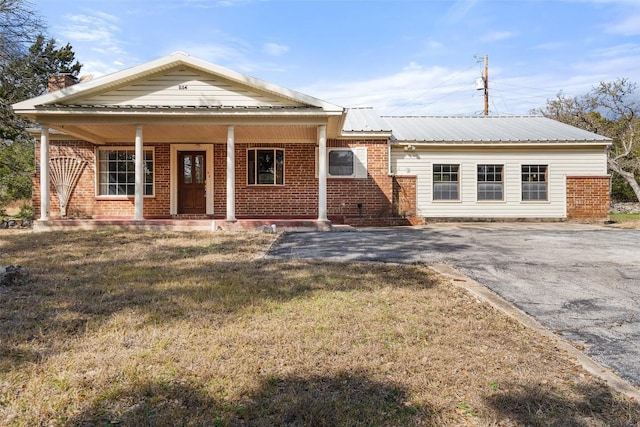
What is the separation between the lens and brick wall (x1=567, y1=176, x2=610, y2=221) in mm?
14758

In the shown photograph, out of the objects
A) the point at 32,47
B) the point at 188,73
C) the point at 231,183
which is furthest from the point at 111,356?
the point at 32,47

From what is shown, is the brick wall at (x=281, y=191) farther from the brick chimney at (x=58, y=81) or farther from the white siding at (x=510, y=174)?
the white siding at (x=510, y=174)

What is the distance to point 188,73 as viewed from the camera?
1102 centimetres

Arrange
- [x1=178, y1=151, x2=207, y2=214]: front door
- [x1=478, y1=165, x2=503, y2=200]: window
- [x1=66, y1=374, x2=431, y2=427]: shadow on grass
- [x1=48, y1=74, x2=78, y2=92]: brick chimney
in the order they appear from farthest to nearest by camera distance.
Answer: [x1=478, y1=165, x2=503, y2=200]: window
[x1=178, y1=151, x2=207, y2=214]: front door
[x1=48, y1=74, x2=78, y2=92]: brick chimney
[x1=66, y1=374, x2=431, y2=427]: shadow on grass

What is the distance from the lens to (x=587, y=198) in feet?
48.6

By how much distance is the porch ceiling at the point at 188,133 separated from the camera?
11336mm

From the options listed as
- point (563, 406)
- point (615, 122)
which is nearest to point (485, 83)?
point (615, 122)

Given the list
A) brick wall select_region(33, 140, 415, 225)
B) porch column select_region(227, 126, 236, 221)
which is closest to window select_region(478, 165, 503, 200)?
brick wall select_region(33, 140, 415, 225)

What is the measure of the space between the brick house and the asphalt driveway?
310 cm

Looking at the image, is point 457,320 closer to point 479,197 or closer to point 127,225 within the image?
point 127,225

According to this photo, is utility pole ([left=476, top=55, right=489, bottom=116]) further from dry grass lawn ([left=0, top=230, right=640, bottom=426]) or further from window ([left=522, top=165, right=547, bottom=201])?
dry grass lawn ([left=0, top=230, right=640, bottom=426])

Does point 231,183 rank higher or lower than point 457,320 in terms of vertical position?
higher

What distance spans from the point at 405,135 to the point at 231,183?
286 inches

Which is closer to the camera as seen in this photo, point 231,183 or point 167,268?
point 167,268
